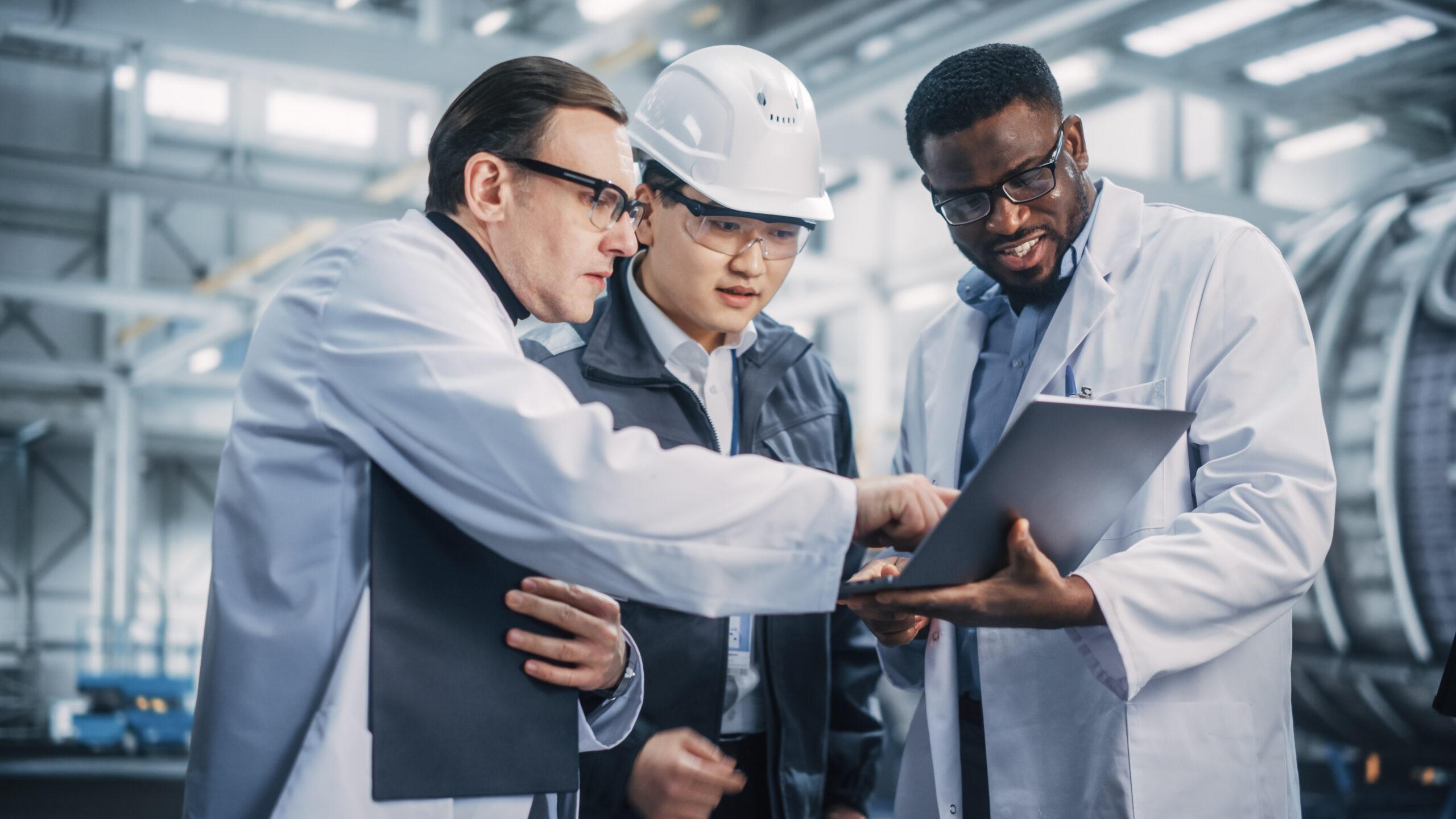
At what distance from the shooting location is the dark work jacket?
1.80m

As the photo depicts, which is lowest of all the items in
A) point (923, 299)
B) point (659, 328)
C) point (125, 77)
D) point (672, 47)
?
point (659, 328)

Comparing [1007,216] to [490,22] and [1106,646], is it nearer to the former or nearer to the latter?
[1106,646]

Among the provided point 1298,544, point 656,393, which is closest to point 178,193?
point 656,393

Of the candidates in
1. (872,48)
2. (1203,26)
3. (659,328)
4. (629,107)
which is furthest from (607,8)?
(659,328)

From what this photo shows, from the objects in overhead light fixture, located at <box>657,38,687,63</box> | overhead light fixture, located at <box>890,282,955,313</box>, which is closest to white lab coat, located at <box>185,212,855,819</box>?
overhead light fixture, located at <box>657,38,687,63</box>

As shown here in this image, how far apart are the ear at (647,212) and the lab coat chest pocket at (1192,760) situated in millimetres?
1098

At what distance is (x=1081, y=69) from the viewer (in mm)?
8023

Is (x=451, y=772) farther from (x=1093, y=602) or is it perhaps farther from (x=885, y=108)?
(x=885, y=108)

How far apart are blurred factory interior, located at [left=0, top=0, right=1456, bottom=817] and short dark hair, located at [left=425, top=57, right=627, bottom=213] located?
2.97 meters

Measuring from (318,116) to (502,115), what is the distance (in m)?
12.4

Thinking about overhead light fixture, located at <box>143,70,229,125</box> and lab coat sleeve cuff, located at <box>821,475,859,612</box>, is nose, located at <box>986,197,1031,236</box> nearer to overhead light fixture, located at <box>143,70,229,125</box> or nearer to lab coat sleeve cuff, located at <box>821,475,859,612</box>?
lab coat sleeve cuff, located at <box>821,475,859,612</box>

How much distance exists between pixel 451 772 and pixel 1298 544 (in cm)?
106

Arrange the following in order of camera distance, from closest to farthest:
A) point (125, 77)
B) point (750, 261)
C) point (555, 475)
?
point (555, 475) → point (750, 261) → point (125, 77)

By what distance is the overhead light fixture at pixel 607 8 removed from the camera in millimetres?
5660
